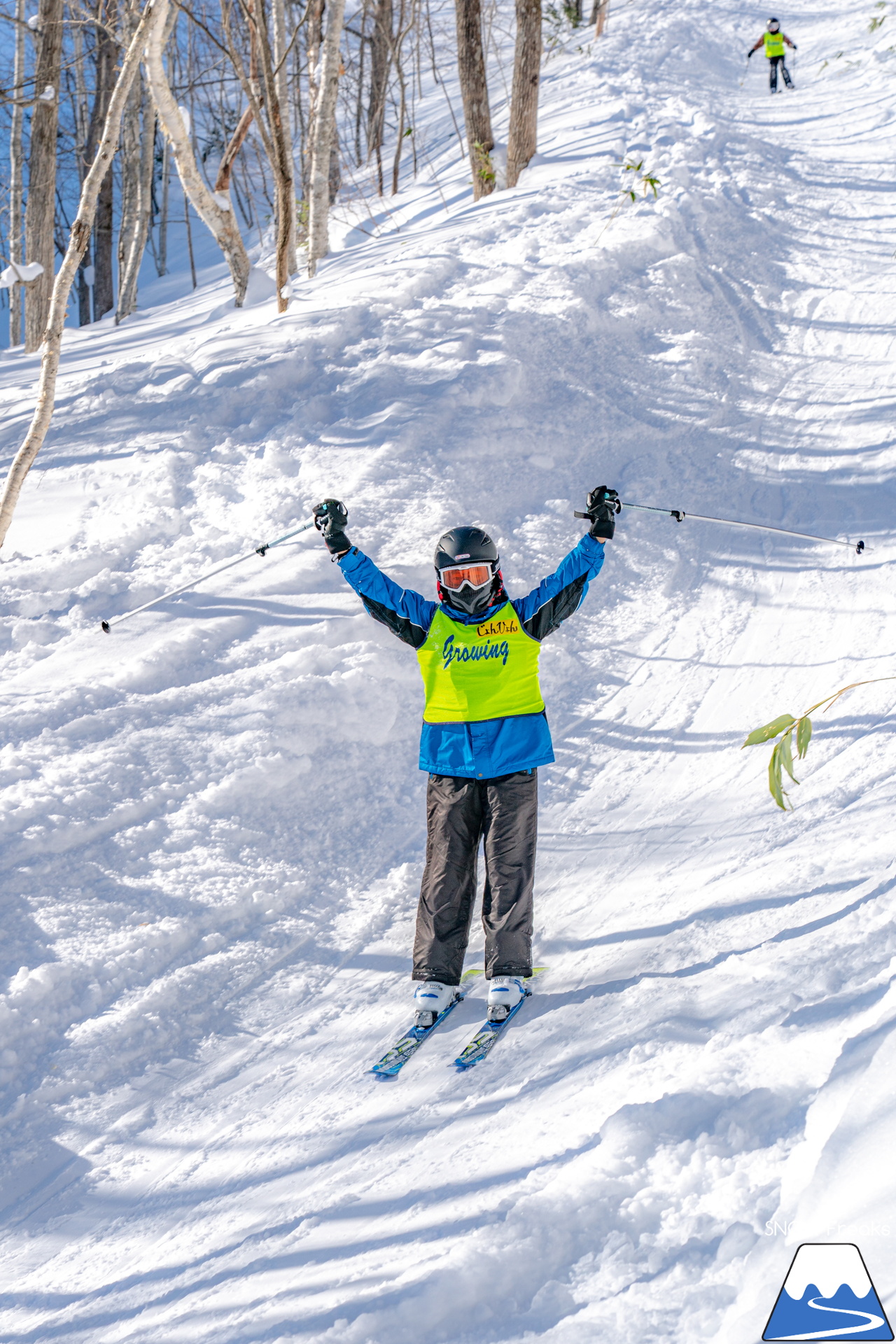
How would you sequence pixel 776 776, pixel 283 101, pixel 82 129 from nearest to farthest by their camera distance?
pixel 776 776
pixel 283 101
pixel 82 129

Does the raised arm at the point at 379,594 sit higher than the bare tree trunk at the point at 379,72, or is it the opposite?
the bare tree trunk at the point at 379,72

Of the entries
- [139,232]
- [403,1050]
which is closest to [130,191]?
[139,232]

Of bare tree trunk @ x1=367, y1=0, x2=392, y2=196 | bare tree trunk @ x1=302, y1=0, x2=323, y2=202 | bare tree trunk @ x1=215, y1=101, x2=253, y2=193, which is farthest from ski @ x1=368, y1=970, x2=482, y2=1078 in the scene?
bare tree trunk @ x1=367, y1=0, x2=392, y2=196

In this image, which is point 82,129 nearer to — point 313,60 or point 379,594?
point 313,60

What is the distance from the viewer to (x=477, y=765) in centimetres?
345

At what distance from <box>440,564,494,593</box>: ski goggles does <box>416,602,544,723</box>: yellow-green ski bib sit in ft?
0.46

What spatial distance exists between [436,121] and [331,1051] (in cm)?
2269

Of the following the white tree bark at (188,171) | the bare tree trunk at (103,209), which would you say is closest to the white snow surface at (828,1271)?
the white tree bark at (188,171)

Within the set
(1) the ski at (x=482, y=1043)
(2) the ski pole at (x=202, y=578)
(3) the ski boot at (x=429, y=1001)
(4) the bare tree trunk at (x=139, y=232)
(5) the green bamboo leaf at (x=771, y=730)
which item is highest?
(4) the bare tree trunk at (x=139, y=232)

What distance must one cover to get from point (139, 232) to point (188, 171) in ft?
26.2

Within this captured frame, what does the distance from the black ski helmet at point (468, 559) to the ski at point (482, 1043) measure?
1.49m

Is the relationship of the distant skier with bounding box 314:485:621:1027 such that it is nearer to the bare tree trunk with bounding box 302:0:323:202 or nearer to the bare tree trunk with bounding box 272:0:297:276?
the bare tree trunk with bounding box 272:0:297:276

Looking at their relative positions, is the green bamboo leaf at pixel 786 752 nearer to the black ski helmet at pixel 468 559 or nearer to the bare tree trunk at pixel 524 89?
the black ski helmet at pixel 468 559

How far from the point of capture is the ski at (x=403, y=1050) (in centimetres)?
313
